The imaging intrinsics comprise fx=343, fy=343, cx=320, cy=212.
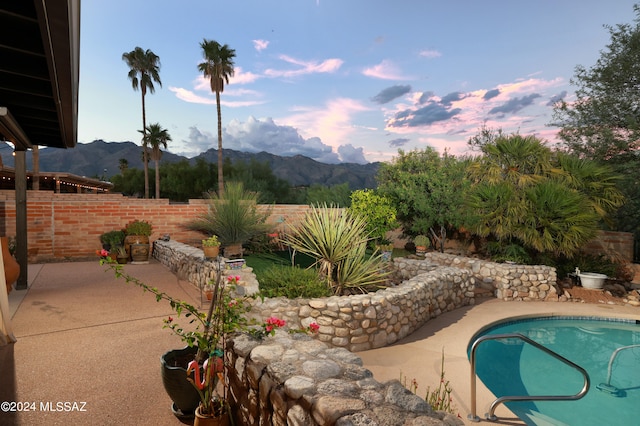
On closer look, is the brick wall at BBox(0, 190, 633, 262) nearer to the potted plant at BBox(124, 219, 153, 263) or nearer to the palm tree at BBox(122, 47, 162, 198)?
the potted plant at BBox(124, 219, 153, 263)

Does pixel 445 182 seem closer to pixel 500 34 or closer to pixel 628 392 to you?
pixel 500 34

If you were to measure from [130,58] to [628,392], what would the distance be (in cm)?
3752

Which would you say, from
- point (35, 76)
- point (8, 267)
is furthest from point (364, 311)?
point (8, 267)

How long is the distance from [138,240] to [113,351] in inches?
287

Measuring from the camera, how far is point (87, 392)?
3131 millimetres

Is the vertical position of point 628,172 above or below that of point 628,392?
above

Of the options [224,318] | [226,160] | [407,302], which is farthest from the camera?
[226,160]

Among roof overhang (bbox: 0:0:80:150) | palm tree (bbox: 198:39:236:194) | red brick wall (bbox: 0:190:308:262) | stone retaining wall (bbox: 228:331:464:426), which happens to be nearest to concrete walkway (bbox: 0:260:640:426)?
stone retaining wall (bbox: 228:331:464:426)

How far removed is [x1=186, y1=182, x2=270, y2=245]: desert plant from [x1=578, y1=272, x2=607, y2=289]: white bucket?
28.8 feet

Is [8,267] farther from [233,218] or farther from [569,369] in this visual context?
[569,369]

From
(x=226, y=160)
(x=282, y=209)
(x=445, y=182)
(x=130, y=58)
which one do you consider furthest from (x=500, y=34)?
(x=130, y=58)

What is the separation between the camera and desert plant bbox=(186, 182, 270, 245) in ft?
31.6

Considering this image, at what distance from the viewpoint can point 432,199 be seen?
38.4ft

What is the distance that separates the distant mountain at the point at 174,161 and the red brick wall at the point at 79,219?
58485 millimetres
